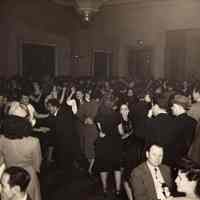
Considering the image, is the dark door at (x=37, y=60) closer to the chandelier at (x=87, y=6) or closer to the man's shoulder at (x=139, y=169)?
the chandelier at (x=87, y=6)

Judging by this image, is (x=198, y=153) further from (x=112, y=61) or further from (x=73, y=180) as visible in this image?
(x=112, y=61)

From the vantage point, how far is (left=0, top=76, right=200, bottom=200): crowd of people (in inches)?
135

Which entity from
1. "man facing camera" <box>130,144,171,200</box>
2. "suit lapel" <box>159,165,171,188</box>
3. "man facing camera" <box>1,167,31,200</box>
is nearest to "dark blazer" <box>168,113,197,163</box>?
"suit lapel" <box>159,165,171,188</box>

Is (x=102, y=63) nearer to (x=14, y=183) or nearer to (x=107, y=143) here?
(x=107, y=143)

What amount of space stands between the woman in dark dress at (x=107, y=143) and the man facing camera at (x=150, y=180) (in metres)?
1.89

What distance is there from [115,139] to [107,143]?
0.39 feet

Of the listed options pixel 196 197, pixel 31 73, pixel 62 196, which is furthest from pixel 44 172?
pixel 31 73

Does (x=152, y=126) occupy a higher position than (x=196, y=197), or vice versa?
(x=152, y=126)

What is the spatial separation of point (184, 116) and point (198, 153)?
560mm

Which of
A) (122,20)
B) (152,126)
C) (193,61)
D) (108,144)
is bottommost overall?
(108,144)

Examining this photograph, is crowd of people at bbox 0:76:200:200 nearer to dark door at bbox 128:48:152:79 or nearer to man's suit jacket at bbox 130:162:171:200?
man's suit jacket at bbox 130:162:171:200

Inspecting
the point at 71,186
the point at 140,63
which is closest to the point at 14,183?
the point at 71,186

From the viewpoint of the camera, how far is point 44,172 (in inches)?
273

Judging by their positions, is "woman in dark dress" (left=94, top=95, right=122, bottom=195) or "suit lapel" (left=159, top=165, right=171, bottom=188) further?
"woman in dark dress" (left=94, top=95, right=122, bottom=195)
